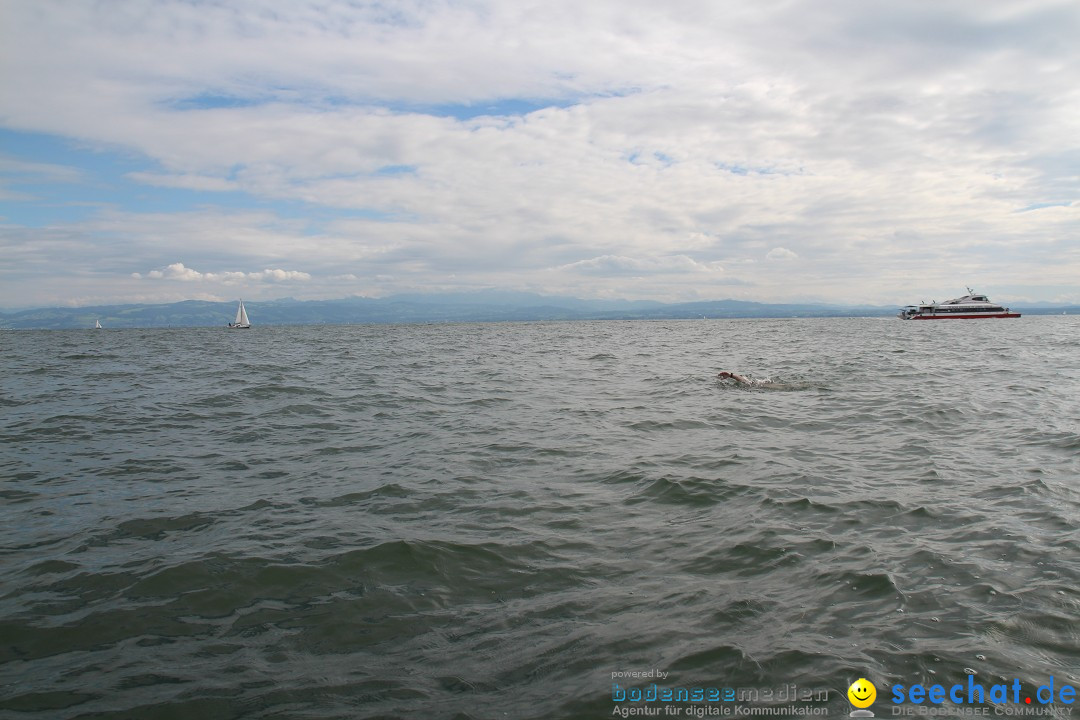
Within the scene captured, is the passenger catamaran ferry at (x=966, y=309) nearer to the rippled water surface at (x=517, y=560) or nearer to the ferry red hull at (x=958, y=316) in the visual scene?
the ferry red hull at (x=958, y=316)

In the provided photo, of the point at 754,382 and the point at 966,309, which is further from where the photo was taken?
the point at 966,309

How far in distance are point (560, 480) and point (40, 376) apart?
28.7m

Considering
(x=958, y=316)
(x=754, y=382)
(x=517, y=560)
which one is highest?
(x=958, y=316)

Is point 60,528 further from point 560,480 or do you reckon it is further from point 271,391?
point 271,391

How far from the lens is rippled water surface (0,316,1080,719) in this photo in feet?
14.9

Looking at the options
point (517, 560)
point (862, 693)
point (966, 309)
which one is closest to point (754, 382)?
point (517, 560)

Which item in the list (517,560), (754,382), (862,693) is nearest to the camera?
(862,693)

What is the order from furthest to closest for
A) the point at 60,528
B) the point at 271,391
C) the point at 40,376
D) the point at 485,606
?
the point at 40,376
the point at 271,391
the point at 60,528
the point at 485,606

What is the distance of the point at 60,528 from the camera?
7.71m

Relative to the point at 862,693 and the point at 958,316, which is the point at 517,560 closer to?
the point at 862,693

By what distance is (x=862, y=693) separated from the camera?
4.31 meters

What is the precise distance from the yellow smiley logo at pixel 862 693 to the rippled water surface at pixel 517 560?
85 mm

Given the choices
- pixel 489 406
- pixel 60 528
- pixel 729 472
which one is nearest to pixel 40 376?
pixel 489 406

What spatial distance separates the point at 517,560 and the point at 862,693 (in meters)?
3.70
